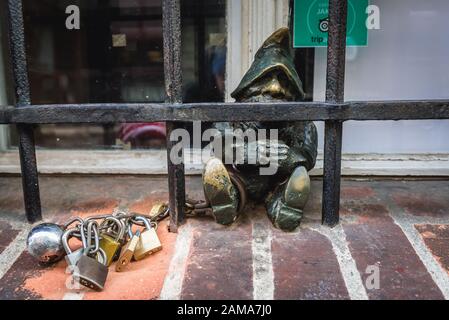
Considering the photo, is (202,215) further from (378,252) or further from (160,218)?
(378,252)

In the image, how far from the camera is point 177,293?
0.88 metres

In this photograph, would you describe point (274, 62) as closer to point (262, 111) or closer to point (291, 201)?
point (262, 111)

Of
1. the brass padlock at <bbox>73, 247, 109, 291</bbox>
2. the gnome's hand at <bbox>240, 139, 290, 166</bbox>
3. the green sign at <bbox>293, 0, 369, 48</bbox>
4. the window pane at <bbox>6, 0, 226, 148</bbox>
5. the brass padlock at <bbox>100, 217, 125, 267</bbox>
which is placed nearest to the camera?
the brass padlock at <bbox>73, 247, 109, 291</bbox>

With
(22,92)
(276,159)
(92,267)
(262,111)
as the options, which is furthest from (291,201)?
(22,92)

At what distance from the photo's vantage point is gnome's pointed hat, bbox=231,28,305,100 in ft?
3.78

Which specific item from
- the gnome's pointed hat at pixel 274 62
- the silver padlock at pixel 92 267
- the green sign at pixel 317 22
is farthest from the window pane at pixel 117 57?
the silver padlock at pixel 92 267

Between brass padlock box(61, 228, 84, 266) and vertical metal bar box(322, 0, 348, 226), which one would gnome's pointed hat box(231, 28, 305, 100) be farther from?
brass padlock box(61, 228, 84, 266)

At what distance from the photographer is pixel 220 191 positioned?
3.46ft

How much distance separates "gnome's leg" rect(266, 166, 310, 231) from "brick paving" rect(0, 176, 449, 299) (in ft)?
0.09

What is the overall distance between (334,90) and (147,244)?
20.1 inches

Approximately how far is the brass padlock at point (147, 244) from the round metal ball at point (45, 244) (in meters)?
0.15

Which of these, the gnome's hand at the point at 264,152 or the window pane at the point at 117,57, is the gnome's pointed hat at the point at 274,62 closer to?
the gnome's hand at the point at 264,152

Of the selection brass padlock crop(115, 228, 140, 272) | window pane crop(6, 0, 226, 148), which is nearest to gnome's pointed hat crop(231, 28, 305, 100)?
window pane crop(6, 0, 226, 148)

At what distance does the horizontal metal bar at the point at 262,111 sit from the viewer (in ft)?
3.41
